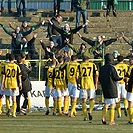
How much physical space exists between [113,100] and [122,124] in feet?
2.42

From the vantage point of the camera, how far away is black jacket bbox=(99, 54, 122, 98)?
21438mm

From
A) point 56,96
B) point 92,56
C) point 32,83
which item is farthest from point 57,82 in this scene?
point 92,56

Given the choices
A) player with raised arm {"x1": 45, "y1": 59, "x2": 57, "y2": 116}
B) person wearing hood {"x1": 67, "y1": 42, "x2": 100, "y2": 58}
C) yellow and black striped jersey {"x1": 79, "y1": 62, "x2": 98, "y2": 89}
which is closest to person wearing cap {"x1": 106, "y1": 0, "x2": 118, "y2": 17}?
person wearing hood {"x1": 67, "y1": 42, "x2": 100, "y2": 58}

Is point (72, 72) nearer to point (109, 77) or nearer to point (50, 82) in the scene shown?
point (50, 82)

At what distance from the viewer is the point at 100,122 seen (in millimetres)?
22391

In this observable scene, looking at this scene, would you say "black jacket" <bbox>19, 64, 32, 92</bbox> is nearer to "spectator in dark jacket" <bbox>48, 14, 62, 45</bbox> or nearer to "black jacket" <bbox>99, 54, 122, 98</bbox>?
"black jacket" <bbox>99, 54, 122, 98</bbox>

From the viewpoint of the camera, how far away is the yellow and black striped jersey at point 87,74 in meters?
23.8

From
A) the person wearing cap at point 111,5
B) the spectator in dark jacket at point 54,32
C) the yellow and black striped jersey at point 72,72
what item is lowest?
the yellow and black striped jersey at point 72,72

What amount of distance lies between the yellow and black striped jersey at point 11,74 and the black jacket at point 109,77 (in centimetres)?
355

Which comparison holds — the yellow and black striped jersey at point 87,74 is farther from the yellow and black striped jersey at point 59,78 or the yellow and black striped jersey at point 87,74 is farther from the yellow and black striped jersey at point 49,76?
the yellow and black striped jersey at point 49,76

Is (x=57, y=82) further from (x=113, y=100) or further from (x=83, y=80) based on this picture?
(x=113, y=100)

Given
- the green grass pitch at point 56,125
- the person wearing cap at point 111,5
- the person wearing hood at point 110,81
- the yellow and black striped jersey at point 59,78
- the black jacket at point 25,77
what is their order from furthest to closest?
the person wearing cap at point 111,5
the yellow and black striped jersey at point 59,78
the black jacket at point 25,77
the person wearing hood at point 110,81
the green grass pitch at point 56,125

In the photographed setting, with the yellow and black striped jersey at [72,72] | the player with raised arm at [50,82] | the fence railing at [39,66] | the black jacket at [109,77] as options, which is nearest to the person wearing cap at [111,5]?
the fence railing at [39,66]

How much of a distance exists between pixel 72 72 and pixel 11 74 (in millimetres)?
1839
